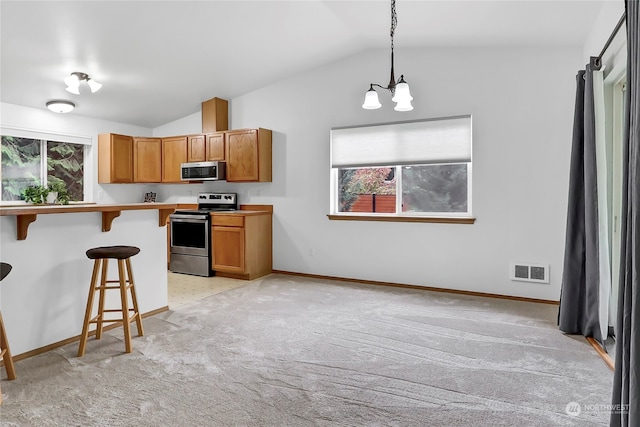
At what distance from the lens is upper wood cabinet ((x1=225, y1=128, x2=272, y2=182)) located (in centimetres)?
541

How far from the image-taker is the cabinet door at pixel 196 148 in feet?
19.1

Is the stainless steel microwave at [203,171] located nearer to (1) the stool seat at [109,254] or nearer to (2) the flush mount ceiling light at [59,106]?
(2) the flush mount ceiling light at [59,106]

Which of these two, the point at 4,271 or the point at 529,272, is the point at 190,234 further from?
the point at 529,272

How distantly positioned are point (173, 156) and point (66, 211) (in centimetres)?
345

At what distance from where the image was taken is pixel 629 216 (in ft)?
4.89

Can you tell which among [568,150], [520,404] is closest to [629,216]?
[520,404]

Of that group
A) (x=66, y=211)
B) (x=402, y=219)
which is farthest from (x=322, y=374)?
(x=402, y=219)

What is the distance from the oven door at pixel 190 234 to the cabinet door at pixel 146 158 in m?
1.05

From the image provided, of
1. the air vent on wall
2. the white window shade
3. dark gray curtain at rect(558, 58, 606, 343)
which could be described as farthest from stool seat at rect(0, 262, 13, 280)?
the air vent on wall

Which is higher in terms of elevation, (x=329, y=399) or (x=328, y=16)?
(x=328, y=16)

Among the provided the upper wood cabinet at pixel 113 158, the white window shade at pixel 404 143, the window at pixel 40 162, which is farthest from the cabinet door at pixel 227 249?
the window at pixel 40 162

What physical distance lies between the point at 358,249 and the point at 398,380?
2756mm

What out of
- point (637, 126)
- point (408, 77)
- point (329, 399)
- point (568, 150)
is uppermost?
point (408, 77)

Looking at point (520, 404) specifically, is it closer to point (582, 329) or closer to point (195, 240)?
point (582, 329)
